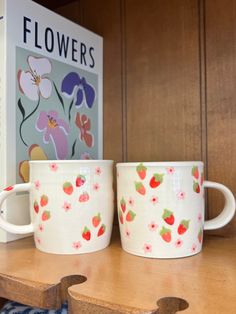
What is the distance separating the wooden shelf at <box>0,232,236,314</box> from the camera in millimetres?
371

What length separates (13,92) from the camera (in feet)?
2.13

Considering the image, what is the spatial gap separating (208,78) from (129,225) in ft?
1.18

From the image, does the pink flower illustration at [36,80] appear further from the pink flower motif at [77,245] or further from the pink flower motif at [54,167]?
the pink flower motif at [77,245]

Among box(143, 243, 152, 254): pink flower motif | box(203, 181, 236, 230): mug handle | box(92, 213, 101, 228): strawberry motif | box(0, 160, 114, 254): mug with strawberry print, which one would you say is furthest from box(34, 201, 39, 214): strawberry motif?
box(203, 181, 236, 230): mug handle

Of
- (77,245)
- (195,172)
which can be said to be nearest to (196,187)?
(195,172)

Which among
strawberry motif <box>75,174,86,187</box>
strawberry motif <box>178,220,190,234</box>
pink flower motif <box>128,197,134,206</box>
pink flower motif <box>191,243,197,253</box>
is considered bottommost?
pink flower motif <box>191,243,197,253</box>

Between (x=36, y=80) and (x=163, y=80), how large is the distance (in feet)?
0.94

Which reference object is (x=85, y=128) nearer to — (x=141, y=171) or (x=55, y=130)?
(x=55, y=130)

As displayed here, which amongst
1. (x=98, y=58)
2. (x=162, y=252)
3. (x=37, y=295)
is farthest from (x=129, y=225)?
(x=98, y=58)

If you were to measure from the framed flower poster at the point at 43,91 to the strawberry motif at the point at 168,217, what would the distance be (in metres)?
0.30

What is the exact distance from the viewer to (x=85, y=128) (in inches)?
31.5

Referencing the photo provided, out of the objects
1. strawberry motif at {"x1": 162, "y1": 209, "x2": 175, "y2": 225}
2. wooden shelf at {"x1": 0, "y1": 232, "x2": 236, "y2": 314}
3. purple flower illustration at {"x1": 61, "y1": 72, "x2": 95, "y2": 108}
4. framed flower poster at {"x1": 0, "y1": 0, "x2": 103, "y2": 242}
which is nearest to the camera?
wooden shelf at {"x1": 0, "y1": 232, "x2": 236, "y2": 314}

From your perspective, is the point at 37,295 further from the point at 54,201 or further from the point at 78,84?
the point at 78,84

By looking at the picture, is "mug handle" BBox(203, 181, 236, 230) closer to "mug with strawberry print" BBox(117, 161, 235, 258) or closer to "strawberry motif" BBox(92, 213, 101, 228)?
"mug with strawberry print" BBox(117, 161, 235, 258)
